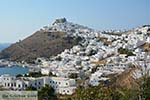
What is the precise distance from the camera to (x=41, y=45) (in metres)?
76.6

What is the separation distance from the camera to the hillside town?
1308 inches

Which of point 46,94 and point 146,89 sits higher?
point 46,94

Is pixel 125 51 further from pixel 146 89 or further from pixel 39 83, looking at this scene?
pixel 146 89

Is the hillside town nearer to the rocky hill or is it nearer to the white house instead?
the white house

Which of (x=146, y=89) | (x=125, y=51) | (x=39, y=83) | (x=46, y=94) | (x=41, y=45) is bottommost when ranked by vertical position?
(x=146, y=89)

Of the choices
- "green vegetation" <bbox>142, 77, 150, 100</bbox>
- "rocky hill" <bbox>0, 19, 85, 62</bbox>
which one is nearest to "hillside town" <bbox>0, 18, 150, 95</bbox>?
"green vegetation" <bbox>142, 77, 150, 100</bbox>

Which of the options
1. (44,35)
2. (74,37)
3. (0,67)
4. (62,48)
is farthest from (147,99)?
(44,35)

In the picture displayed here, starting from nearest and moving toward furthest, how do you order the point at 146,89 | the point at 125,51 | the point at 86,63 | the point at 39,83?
the point at 146,89
the point at 39,83
the point at 86,63
the point at 125,51

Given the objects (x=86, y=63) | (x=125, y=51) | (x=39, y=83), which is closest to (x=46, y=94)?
(x=39, y=83)

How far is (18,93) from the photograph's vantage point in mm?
9344

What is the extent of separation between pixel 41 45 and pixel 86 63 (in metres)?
27.3

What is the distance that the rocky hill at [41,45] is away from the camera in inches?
2873

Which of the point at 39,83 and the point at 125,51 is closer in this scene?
the point at 39,83

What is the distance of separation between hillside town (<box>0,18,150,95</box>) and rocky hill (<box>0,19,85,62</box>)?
1.46 m
